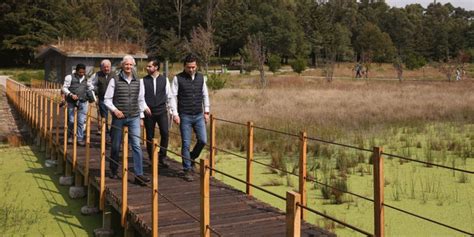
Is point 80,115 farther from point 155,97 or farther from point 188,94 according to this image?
point 188,94

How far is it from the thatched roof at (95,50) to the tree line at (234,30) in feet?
56.5

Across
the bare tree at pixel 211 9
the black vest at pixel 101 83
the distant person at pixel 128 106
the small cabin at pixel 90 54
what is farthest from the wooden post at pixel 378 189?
the bare tree at pixel 211 9

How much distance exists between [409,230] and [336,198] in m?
1.35

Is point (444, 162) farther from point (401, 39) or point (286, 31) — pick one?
point (401, 39)

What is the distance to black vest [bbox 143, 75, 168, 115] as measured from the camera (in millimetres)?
6660

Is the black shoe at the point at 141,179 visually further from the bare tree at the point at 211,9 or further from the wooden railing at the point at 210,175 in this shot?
the bare tree at the point at 211,9

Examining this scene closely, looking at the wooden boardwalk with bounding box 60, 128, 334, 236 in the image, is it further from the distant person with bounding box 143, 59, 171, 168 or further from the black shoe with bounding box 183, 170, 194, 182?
the distant person with bounding box 143, 59, 171, 168

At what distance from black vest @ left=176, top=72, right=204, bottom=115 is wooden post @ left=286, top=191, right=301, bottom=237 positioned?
3.63 m

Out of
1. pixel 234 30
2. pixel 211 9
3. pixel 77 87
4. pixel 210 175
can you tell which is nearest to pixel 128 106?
pixel 210 175

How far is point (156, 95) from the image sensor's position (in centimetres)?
668

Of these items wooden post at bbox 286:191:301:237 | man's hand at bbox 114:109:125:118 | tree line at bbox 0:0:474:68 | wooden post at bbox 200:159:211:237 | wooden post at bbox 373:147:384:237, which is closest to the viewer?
wooden post at bbox 286:191:301:237

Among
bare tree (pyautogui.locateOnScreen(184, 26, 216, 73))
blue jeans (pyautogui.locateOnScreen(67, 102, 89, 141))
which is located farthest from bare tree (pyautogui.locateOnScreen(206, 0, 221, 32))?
blue jeans (pyautogui.locateOnScreen(67, 102, 89, 141))

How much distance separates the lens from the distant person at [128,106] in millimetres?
5980

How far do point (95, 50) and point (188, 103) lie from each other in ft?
61.5
